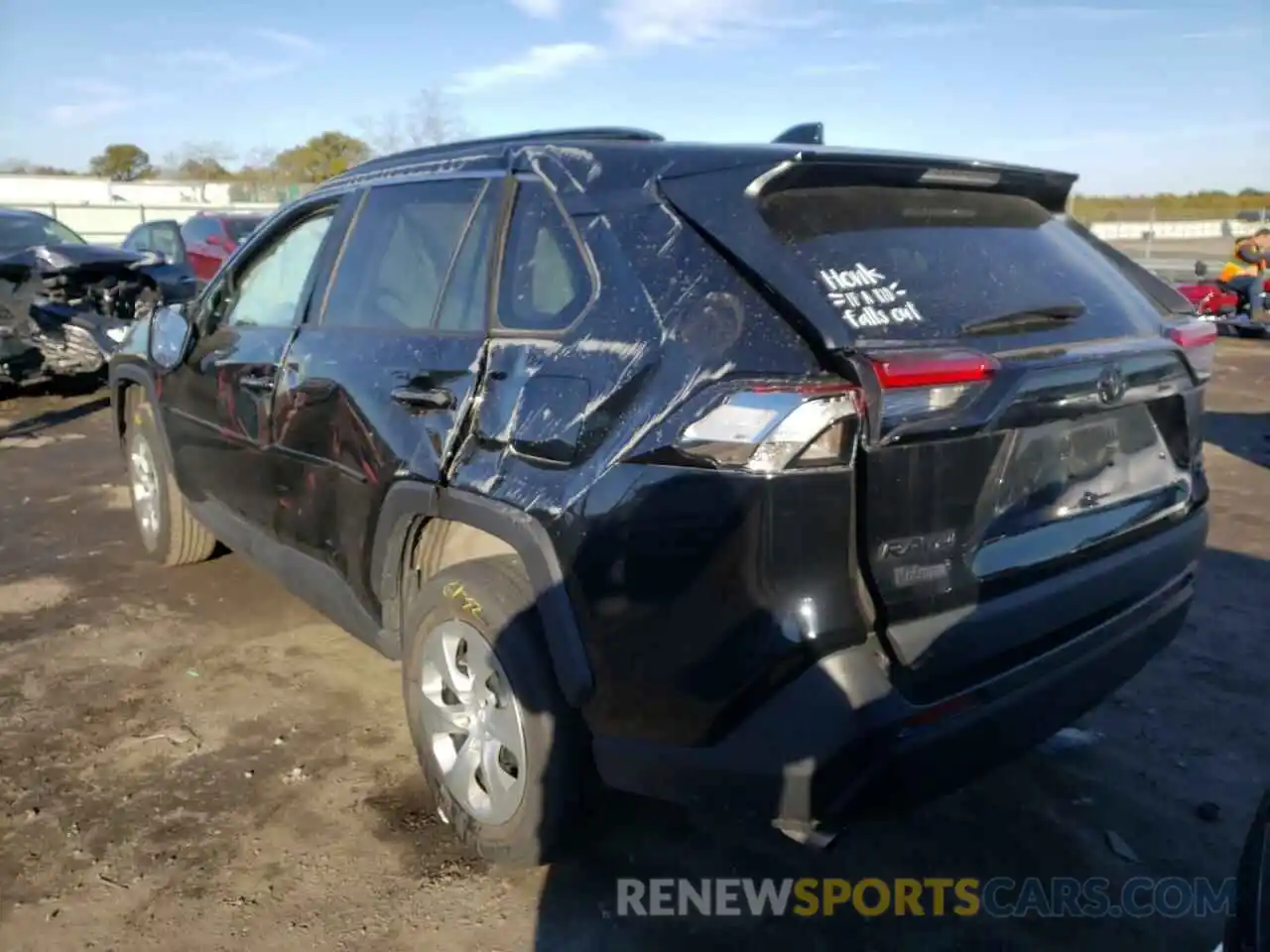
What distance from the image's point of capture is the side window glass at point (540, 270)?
257cm

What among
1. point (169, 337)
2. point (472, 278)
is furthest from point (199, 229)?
point (472, 278)

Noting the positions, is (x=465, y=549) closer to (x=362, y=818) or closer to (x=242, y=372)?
(x=362, y=818)

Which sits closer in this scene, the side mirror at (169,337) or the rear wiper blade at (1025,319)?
the rear wiper blade at (1025,319)

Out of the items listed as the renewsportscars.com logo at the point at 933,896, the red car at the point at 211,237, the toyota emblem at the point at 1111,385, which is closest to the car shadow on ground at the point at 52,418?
the red car at the point at 211,237

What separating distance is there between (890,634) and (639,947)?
1.07 m

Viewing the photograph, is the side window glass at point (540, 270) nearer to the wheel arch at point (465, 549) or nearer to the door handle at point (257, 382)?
the wheel arch at point (465, 549)

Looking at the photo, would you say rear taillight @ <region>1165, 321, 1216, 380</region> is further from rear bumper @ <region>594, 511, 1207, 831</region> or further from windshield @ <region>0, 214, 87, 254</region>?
windshield @ <region>0, 214, 87, 254</region>

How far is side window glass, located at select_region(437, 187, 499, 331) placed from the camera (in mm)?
2865

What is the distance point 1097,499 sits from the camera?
8.57ft

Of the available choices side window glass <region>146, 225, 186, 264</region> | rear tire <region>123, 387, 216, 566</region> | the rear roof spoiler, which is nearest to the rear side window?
side window glass <region>146, 225, 186, 264</region>

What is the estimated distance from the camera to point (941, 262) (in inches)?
98.2

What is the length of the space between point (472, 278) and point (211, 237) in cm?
1344

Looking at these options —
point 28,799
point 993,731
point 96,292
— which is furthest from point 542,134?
point 96,292

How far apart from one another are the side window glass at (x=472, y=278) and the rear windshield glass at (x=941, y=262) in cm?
89
